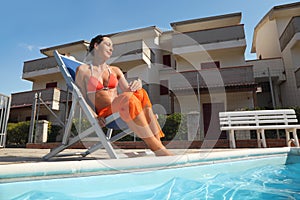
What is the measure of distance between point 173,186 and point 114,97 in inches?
49.6

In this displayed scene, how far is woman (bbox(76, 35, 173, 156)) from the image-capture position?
203cm

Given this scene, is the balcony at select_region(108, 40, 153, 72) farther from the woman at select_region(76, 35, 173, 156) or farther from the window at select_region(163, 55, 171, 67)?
the woman at select_region(76, 35, 173, 156)

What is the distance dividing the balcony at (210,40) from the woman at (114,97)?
1091 centimetres

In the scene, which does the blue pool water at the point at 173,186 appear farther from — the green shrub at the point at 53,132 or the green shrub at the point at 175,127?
the green shrub at the point at 53,132

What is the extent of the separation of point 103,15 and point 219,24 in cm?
1015

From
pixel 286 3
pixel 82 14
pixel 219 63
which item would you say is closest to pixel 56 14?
pixel 82 14

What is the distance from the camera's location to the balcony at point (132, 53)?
45.6 ft

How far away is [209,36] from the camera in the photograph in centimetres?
1247

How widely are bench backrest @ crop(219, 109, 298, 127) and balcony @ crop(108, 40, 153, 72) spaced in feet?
30.5

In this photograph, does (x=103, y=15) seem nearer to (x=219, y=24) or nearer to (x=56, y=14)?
(x=56, y=14)

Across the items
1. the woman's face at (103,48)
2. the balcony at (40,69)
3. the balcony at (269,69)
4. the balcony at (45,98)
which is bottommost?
the woman's face at (103,48)

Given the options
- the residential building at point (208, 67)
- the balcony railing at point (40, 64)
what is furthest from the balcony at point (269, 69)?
the balcony railing at point (40, 64)

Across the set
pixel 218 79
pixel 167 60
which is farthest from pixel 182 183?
pixel 167 60

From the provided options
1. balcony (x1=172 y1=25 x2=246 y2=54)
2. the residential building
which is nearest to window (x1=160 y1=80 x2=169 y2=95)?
the residential building
